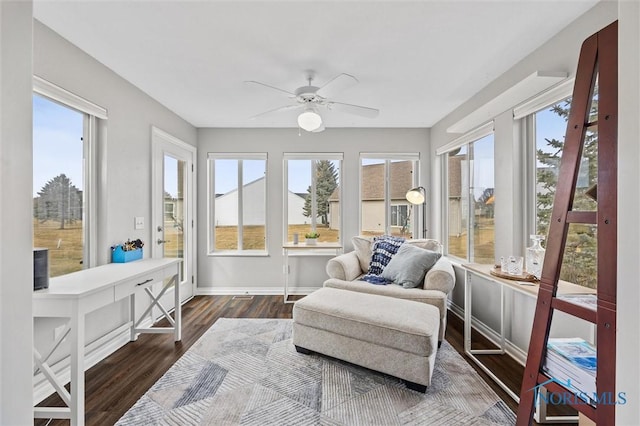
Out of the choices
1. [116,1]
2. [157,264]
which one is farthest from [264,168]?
[116,1]

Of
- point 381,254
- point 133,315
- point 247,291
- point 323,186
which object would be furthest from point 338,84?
point 247,291

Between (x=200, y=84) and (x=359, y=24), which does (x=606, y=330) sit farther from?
(x=200, y=84)

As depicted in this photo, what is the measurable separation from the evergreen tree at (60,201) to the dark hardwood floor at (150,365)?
3.93 feet

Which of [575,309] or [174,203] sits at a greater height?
[174,203]

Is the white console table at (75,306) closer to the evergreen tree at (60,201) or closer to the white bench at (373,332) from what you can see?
the evergreen tree at (60,201)

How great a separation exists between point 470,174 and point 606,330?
260 cm

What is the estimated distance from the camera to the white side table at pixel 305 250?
4.01 m

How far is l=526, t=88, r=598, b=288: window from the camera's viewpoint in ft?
6.31

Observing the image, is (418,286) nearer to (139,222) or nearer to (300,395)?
(300,395)

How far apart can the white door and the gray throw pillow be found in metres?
2.61

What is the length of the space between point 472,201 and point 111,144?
3.74 meters

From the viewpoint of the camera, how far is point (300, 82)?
107 inches

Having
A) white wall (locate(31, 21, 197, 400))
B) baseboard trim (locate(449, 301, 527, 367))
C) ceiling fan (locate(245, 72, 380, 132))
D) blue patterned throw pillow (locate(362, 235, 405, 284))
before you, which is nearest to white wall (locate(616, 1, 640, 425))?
ceiling fan (locate(245, 72, 380, 132))

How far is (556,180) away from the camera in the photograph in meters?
2.25
